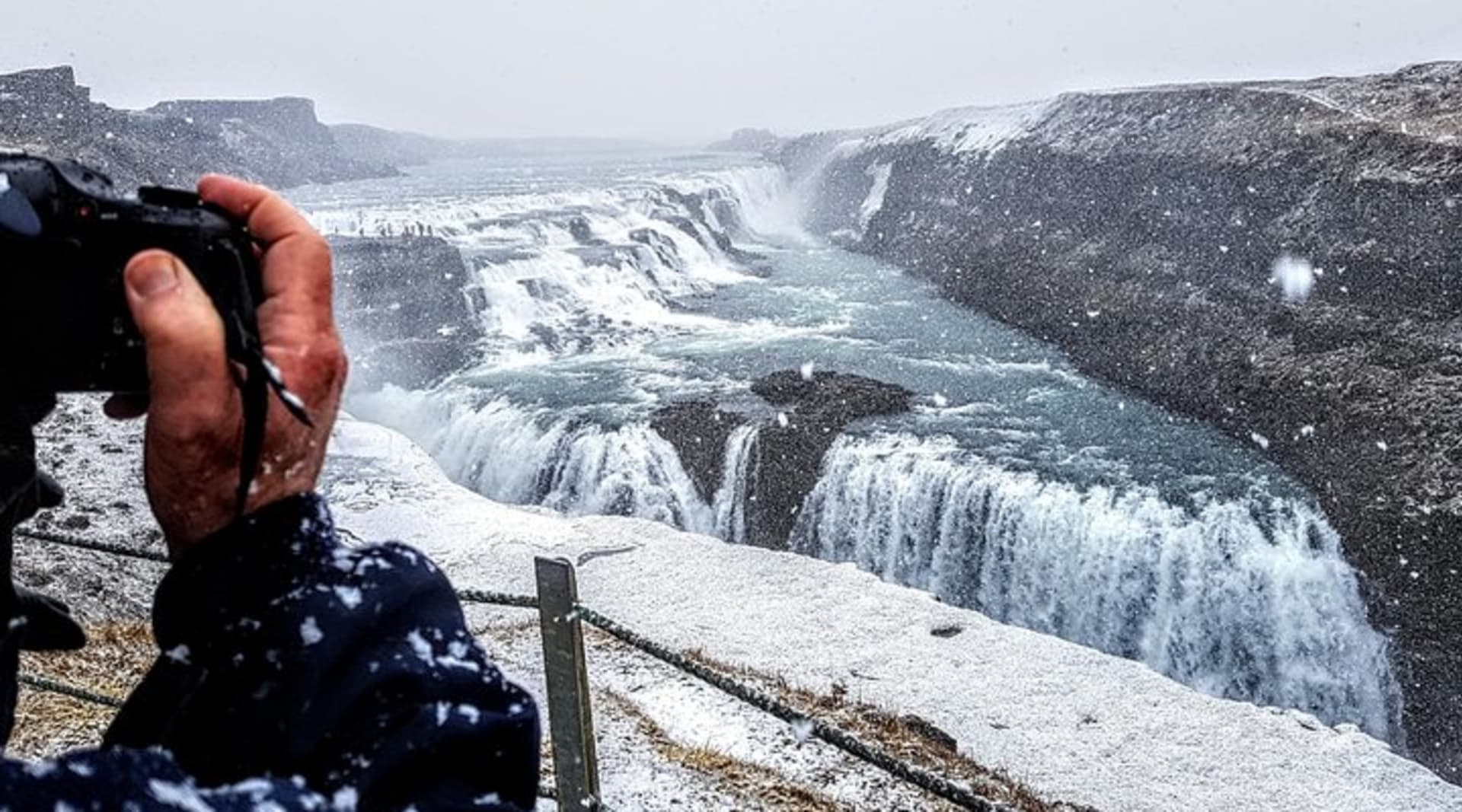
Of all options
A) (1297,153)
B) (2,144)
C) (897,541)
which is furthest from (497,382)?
(2,144)

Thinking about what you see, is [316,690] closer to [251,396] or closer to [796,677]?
[251,396]

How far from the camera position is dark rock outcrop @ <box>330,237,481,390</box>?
25.0 m

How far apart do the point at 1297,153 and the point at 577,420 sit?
20214mm

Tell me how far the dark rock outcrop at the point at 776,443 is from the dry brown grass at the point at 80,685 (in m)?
10.3

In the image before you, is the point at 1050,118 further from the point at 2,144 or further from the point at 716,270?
the point at 2,144

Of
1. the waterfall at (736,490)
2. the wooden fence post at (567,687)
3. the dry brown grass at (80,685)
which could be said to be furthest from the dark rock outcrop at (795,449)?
the wooden fence post at (567,687)

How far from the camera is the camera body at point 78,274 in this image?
3.47 feet

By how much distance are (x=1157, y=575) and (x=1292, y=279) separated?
1195 cm

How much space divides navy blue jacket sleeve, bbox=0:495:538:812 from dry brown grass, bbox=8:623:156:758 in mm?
3857

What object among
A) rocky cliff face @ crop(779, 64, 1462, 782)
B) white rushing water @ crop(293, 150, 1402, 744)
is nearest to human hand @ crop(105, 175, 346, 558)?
white rushing water @ crop(293, 150, 1402, 744)

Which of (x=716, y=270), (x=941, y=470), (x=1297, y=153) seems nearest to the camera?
(x=941, y=470)

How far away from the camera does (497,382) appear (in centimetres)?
2239

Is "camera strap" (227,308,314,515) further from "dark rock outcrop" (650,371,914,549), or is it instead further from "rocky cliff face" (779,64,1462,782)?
"dark rock outcrop" (650,371,914,549)

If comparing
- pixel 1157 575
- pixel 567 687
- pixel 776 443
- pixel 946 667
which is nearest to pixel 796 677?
pixel 946 667
